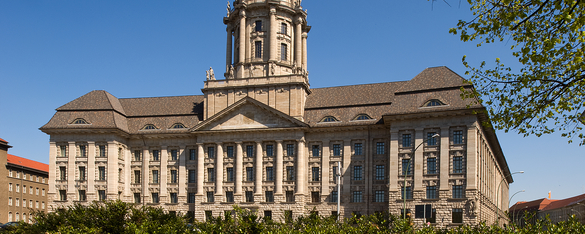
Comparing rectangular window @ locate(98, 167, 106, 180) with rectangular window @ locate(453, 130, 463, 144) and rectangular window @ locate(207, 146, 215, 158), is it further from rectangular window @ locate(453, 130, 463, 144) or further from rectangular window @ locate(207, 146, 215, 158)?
rectangular window @ locate(453, 130, 463, 144)

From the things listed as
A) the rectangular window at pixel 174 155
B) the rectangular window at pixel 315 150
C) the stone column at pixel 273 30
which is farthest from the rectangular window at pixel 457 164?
the rectangular window at pixel 174 155

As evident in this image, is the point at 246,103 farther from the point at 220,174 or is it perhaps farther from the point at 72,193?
the point at 72,193

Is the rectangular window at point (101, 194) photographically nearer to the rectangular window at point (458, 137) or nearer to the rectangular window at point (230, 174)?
the rectangular window at point (230, 174)

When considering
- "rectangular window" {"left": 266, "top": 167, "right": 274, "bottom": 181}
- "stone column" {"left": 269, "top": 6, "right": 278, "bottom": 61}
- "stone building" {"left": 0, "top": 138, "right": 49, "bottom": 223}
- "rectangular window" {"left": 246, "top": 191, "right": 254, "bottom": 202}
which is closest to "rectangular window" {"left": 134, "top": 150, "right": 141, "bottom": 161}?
"rectangular window" {"left": 246, "top": 191, "right": 254, "bottom": 202}

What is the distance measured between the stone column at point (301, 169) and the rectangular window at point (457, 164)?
57.4 ft

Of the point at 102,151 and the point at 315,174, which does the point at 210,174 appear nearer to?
the point at 315,174

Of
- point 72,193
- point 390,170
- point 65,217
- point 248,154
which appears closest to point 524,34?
point 65,217

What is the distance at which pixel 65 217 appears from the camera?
31766 mm

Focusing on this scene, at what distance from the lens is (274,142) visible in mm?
68625

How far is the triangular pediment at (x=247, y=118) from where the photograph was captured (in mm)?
67562

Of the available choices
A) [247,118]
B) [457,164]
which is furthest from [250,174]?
[457,164]

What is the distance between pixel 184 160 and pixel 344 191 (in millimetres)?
20935

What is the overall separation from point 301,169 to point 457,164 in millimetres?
17868

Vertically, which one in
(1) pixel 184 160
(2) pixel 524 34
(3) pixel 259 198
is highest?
(2) pixel 524 34
